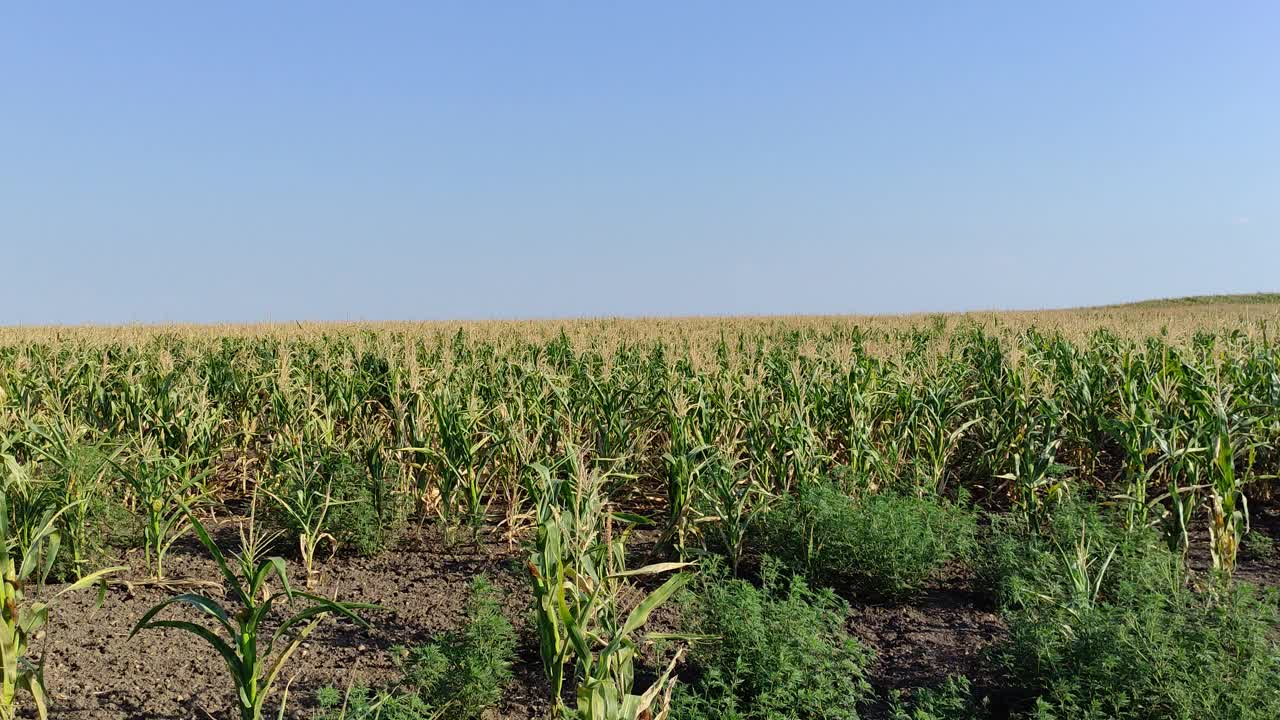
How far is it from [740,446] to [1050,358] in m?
4.91

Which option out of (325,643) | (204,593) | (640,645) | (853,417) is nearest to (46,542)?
(204,593)

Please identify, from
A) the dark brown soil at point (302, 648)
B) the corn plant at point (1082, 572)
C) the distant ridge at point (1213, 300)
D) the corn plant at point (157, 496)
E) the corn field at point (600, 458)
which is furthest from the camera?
the distant ridge at point (1213, 300)

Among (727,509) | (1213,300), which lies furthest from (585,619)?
(1213,300)

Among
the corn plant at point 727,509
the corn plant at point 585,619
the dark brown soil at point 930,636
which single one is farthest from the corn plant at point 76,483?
the dark brown soil at point 930,636

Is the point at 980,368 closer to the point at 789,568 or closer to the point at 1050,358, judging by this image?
the point at 1050,358

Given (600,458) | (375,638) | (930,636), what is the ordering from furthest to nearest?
(600,458)
(930,636)
(375,638)

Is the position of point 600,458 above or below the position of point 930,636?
above

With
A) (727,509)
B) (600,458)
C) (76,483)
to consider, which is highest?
(600,458)

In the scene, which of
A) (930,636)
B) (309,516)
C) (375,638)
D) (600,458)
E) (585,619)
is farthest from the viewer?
(600,458)

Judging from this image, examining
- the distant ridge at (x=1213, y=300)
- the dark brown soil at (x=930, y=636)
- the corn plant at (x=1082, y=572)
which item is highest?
the distant ridge at (x=1213, y=300)

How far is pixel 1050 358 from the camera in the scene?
35.4 feet

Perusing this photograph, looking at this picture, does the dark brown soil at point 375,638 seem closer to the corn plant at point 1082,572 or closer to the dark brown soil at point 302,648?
the dark brown soil at point 302,648

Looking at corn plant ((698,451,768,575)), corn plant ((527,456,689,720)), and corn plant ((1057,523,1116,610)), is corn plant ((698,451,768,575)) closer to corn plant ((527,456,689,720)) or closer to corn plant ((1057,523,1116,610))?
corn plant ((527,456,689,720))

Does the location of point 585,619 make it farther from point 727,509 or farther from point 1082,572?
point 1082,572
